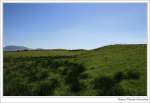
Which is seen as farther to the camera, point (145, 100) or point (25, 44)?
point (25, 44)

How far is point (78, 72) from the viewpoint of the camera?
329cm

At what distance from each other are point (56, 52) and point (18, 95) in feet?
1.86

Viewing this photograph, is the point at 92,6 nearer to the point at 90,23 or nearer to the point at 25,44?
the point at 90,23

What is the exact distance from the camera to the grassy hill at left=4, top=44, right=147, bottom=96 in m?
3.18

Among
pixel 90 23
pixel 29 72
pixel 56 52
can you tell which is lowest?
pixel 29 72

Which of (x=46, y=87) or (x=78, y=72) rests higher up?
(x=78, y=72)

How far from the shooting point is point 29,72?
131 inches

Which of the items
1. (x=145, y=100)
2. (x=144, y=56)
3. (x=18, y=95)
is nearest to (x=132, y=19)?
(x=144, y=56)

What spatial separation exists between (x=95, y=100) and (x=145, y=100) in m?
0.47

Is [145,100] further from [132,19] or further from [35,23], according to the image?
[35,23]

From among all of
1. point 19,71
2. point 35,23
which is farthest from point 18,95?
point 35,23

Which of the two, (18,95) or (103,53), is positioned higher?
(103,53)

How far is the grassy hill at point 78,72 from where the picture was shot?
3178 mm

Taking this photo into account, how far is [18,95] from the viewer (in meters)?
3.21
